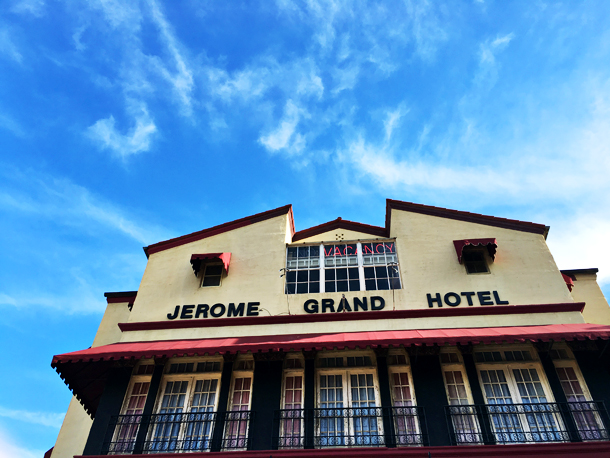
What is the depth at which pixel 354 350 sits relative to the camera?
1373cm

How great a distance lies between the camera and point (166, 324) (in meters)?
15.0

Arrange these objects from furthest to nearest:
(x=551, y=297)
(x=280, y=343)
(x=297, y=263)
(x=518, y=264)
Answer: (x=297, y=263) → (x=518, y=264) → (x=551, y=297) → (x=280, y=343)

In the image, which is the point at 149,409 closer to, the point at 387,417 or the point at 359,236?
the point at 387,417

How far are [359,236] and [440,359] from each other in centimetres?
536

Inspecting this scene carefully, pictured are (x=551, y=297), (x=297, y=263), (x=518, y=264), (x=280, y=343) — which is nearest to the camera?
(x=280, y=343)

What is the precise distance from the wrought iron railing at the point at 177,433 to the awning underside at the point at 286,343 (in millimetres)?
1649

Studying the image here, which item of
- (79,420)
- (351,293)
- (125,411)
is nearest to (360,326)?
(351,293)

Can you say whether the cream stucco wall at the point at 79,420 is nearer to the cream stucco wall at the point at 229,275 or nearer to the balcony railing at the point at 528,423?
the cream stucco wall at the point at 229,275

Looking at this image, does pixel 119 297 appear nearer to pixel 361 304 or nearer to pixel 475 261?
pixel 361 304

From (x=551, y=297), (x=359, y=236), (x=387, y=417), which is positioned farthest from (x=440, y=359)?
(x=359, y=236)

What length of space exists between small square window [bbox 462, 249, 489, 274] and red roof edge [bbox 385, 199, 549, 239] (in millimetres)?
1443

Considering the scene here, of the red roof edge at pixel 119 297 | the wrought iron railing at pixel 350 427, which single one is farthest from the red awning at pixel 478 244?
the red roof edge at pixel 119 297

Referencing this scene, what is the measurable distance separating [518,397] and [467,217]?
6417mm

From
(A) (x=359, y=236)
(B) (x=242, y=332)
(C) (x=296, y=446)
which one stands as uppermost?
(A) (x=359, y=236)
